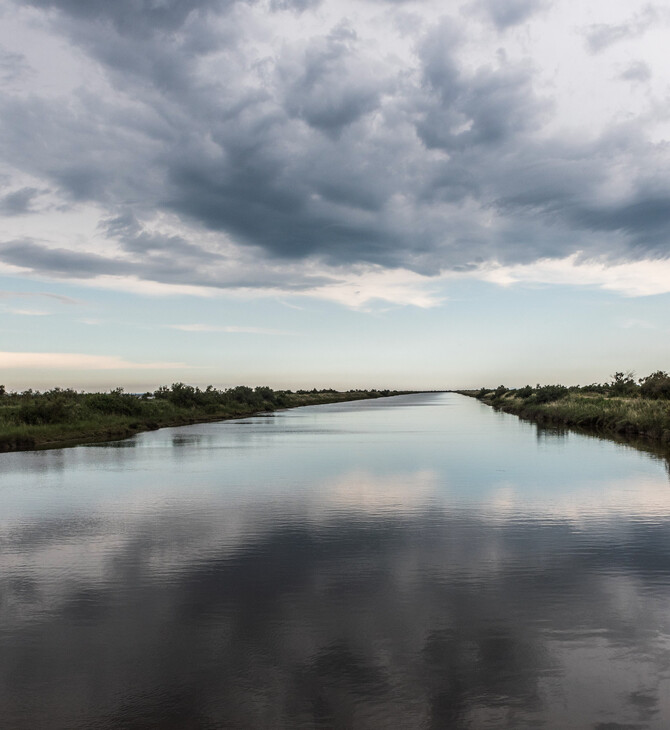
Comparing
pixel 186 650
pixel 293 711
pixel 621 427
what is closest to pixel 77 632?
pixel 186 650

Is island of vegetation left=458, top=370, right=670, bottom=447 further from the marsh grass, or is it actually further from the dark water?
the dark water

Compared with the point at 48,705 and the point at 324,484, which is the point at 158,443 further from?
the point at 48,705

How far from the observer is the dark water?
6793mm

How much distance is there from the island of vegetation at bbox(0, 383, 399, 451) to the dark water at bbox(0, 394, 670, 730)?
19.4 meters

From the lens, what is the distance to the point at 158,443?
41.5 meters

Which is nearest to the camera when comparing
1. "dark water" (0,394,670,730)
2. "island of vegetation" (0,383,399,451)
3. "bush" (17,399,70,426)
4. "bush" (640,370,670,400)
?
"dark water" (0,394,670,730)

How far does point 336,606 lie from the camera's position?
32.6 feet

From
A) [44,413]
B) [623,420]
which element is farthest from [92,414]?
[623,420]

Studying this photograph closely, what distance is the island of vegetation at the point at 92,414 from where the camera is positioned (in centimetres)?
4006

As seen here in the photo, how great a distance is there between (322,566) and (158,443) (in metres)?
31.4

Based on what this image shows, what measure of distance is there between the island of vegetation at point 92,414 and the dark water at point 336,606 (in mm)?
19439

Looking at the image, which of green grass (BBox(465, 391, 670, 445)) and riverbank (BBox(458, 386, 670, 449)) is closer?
riverbank (BBox(458, 386, 670, 449))

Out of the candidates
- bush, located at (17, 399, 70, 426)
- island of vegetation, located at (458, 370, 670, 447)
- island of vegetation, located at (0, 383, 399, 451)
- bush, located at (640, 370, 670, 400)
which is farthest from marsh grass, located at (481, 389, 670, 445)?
bush, located at (17, 399, 70, 426)

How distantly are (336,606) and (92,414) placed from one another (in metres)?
46.5
